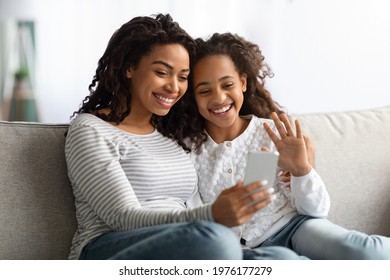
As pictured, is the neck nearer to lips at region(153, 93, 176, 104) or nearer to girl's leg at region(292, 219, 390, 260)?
lips at region(153, 93, 176, 104)

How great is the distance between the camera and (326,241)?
5.13 feet

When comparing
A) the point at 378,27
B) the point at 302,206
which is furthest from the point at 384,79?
the point at 302,206

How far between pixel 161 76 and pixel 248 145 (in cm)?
34

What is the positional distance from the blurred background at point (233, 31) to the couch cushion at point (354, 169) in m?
0.76

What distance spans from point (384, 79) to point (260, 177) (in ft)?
5.57

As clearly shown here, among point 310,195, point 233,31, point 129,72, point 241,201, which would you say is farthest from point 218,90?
point 233,31

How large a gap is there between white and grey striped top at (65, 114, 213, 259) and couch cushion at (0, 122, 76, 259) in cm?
7

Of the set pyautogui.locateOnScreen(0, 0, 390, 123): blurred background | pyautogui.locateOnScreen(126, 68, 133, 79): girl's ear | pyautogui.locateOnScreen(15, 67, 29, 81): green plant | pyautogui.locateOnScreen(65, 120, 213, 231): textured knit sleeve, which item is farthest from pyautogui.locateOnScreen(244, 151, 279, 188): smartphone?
pyautogui.locateOnScreen(15, 67, 29, 81): green plant

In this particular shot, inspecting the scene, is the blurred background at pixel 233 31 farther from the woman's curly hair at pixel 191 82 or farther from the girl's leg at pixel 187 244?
the girl's leg at pixel 187 244

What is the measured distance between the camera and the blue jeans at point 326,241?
151 cm

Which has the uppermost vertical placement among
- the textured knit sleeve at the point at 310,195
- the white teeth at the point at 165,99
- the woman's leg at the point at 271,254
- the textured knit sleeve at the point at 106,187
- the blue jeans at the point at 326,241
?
the white teeth at the point at 165,99

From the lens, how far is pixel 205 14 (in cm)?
263

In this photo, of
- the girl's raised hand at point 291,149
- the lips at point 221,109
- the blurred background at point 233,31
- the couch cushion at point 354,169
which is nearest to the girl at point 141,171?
the lips at point 221,109

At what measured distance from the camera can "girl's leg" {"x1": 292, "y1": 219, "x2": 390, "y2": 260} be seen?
1508 millimetres
